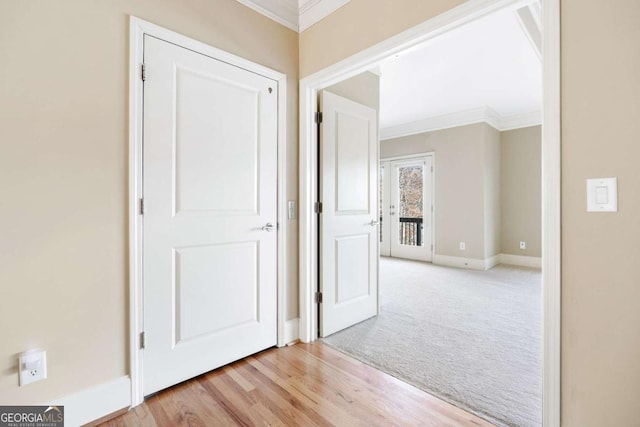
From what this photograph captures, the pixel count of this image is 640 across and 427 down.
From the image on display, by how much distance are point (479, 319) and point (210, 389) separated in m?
2.41

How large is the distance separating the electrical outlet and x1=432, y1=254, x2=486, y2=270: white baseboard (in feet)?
17.4

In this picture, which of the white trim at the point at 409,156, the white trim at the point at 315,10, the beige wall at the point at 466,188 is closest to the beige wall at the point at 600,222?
the white trim at the point at 315,10

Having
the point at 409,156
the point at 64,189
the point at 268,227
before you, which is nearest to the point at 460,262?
the point at 409,156

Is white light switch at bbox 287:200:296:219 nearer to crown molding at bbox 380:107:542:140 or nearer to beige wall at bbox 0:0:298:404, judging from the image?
beige wall at bbox 0:0:298:404

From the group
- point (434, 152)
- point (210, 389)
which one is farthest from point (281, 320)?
point (434, 152)

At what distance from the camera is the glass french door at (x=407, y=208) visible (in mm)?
5629

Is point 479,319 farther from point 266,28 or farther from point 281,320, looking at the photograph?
point 266,28

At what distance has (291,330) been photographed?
7.67 ft

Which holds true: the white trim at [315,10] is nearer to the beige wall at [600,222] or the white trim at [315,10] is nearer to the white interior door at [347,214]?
the white interior door at [347,214]

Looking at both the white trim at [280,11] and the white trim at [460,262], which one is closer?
the white trim at [280,11]

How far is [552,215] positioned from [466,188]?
4175 mm

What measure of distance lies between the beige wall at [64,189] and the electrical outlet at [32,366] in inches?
1.1

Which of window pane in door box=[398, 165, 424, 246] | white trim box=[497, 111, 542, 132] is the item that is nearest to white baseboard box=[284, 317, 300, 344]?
window pane in door box=[398, 165, 424, 246]

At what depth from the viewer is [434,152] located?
18.0ft
